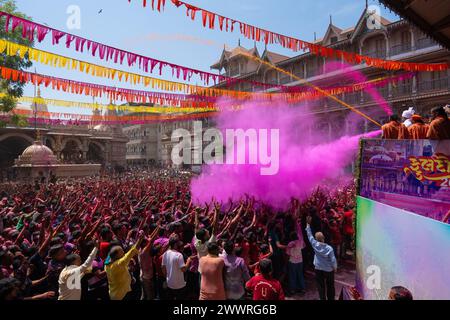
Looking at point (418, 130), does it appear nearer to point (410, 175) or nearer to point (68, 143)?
point (410, 175)

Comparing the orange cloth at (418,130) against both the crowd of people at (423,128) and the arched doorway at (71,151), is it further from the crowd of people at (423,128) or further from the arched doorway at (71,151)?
the arched doorway at (71,151)

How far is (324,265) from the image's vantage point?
4930 millimetres

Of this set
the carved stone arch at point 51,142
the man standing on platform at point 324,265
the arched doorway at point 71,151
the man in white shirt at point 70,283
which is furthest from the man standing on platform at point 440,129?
the arched doorway at point 71,151

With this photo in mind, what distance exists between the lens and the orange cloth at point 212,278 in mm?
→ 3814

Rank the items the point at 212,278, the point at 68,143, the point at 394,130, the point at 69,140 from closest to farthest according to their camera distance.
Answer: the point at 212,278
the point at 394,130
the point at 69,140
the point at 68,143

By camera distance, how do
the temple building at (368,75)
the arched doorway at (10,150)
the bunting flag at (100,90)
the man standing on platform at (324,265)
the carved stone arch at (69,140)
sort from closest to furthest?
the man standing on platform at (324,265)
the bunting flag at (100,90)
the temple building at (368,75)
the arched doorway at (10,150)
the carved stone arch at (69,140)

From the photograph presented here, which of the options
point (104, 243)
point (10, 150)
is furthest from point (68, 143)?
point (104, 243)

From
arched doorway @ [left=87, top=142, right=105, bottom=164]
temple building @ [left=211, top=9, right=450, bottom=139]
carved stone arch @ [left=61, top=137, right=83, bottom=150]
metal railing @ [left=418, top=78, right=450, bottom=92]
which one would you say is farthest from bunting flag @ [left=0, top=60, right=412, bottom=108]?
arched doorway @ [left=87, top=142, right=105, bottom=164]

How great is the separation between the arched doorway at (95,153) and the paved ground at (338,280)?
3922cm

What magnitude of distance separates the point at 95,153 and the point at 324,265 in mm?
42416

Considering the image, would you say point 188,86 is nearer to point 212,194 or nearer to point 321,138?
point 212,194

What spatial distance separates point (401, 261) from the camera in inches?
150

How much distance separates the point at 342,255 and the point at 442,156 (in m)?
4.56
